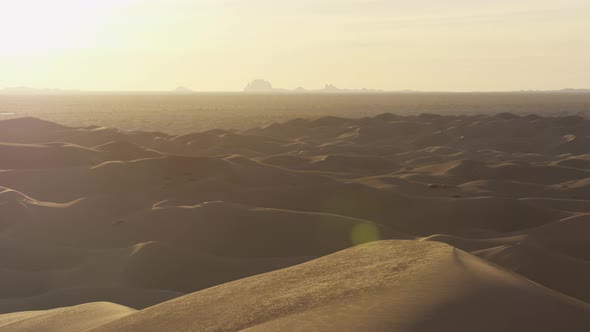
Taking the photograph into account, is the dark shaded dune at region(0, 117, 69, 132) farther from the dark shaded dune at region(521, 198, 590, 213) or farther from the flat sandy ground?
the dark shaded dune at region(521, 198, 590, 213)

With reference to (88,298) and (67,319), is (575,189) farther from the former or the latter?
(67,319)

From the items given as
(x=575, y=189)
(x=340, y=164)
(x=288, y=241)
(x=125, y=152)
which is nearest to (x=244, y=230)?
(x=288, y=241)

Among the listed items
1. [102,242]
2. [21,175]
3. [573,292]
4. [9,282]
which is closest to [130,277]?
[9,282]

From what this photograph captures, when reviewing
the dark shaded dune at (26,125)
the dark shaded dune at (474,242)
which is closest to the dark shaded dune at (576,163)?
the dark shaded dune at (474,242)

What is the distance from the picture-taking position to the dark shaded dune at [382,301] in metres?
2.67

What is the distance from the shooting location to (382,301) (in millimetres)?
2908

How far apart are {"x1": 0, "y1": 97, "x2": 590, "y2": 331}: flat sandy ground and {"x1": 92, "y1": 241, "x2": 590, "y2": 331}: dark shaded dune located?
0.01 metres

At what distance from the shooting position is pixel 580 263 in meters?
5.96

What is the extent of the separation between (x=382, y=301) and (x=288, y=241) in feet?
→ 17.6

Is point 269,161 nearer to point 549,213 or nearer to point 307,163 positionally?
point 307,163

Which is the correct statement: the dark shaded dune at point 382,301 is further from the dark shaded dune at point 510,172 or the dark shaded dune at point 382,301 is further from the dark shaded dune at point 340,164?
the dark shaded dune at point 340,164

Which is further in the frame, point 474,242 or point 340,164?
point 340,164

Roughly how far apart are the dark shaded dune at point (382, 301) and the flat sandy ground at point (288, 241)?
1cm

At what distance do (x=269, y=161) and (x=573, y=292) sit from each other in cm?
1181
